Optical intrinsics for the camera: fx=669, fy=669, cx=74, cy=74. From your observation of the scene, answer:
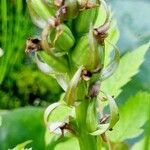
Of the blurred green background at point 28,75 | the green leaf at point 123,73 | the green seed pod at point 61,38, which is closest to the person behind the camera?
the green seed pod at point 61,38

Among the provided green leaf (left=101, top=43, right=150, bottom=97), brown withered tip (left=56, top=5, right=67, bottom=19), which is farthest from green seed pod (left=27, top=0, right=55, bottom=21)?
green leaf (left=101, top=43, right=150, bottom=97)

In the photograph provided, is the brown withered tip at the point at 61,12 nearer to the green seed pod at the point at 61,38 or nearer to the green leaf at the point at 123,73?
the green seed pod at the point at 61,38

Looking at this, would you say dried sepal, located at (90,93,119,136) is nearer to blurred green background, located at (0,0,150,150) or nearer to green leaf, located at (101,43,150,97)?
green leaf, located at (101,43,150,97)

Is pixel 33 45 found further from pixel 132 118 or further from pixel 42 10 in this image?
pixel 132 118

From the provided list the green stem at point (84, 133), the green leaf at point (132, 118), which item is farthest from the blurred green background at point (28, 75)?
the green stem at point (84, 133)

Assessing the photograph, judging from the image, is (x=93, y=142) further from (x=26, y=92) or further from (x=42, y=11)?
(x=26, y=92)

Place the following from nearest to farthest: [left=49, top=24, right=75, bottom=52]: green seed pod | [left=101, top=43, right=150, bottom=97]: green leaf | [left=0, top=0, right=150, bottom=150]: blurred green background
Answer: [left=49, top=24, right=75, bottom=52]: green seed pod → [left=101, top=43, right=150, bottom=97]: green leaf → [left=0, top=0, right=150, bottom=150]: blurred green background

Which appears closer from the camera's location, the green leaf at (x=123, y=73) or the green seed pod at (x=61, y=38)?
the green seed pod at (x=61, y=38)

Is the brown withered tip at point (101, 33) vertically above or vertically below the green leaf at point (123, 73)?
above
